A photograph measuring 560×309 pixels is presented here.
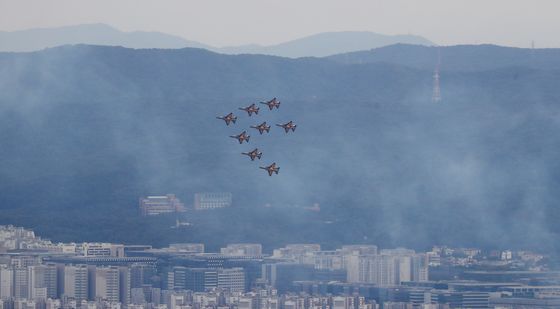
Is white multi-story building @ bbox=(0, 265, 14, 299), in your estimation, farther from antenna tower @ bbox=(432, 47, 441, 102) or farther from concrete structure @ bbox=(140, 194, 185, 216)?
antenna tower @ bbox=(432, 47, 441, 102)

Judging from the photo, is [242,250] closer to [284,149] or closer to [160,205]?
[160,205]

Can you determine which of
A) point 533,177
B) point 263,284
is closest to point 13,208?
point 263,284

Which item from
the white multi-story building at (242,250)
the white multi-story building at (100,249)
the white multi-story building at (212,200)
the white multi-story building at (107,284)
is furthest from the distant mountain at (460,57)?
the white multi-story building at (107,284)

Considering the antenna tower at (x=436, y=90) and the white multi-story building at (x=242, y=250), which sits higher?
the antenna tower at (x=436, y=90)

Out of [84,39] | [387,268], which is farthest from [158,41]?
[387,268]

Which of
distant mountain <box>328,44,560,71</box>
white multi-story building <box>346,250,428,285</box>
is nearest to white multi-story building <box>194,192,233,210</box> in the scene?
white multi-story building <box>346,250,428,285</box>

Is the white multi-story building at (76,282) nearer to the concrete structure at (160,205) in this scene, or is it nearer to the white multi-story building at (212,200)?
the concrete structure at (160,205)
